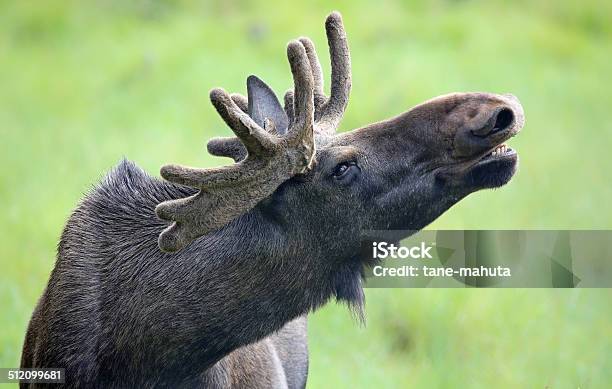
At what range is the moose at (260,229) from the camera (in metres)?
4.02

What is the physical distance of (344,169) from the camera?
4195 millimetres

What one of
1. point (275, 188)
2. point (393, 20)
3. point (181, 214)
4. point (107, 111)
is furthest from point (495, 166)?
point (393, 20)

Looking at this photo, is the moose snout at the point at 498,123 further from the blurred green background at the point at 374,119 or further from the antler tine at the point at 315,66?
the blurred green background at the point at 374,119

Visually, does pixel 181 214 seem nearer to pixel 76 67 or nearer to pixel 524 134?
pixel 524 134

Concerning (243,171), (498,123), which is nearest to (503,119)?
(498,123)

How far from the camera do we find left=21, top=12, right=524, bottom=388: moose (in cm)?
402

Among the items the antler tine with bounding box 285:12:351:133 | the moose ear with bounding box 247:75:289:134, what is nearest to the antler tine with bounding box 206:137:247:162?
the moose ear with bounding box 247:75:289:134

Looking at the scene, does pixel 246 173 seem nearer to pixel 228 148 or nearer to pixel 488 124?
pixel 228 148

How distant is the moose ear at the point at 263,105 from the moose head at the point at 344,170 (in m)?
0.07

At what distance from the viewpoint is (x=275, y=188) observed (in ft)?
13.4

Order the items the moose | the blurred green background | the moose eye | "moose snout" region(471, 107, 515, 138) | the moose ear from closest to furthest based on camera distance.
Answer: "moose snout" region(471, 107, 515, 138)
the moose
the moose eye
the moose ear
the blurred green background

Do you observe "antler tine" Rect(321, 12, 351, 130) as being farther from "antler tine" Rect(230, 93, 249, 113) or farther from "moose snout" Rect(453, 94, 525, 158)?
"moose snout" Rect(453, 94, 525, 158)

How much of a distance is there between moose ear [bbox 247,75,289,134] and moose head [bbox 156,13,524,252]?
73 mm

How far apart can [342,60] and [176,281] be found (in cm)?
115
